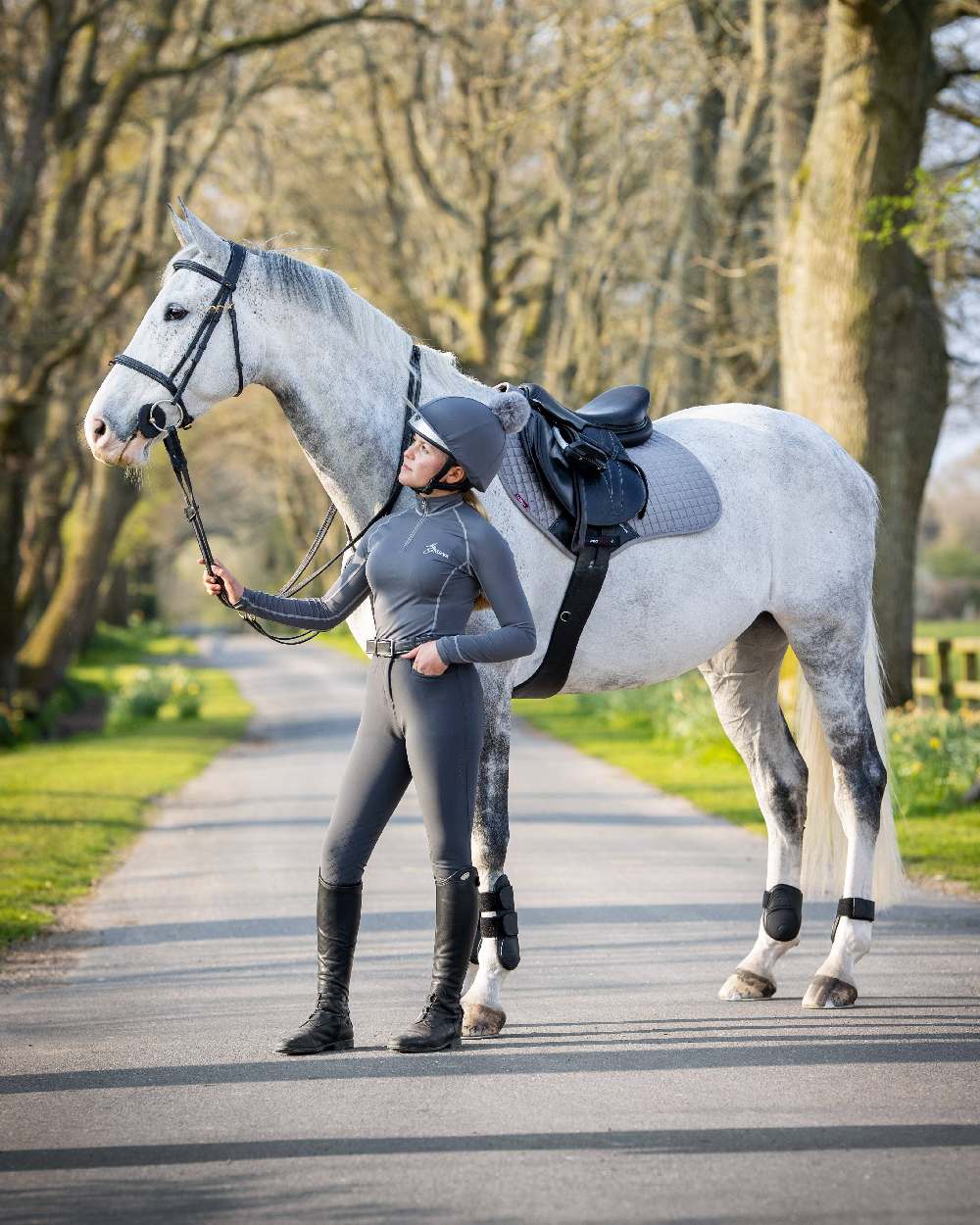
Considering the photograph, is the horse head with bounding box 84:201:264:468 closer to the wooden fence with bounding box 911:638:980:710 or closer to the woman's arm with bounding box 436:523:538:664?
the woman's arm with bounding box 436:523:538:664

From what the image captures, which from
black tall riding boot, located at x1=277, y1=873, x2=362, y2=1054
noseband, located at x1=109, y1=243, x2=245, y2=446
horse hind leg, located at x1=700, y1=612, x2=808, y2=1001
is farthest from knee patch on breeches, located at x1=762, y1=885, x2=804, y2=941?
noseband, located at x1=109, y1=243, x2=245, y2=446

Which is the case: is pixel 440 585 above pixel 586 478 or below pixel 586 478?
Answer: below

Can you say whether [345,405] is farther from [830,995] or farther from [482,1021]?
[830,995]

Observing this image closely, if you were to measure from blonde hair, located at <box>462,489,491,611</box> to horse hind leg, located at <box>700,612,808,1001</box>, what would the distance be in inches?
69.6

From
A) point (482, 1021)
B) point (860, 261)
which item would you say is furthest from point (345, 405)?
point (860, 261)

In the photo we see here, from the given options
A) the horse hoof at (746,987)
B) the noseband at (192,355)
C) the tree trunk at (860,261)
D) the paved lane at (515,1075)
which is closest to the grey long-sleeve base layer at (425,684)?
the noseband at (192,355)

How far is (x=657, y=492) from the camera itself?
6.01 m

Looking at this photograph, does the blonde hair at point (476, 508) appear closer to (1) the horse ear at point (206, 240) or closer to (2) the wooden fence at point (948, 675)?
(1) the horse ear at point (206, 240)

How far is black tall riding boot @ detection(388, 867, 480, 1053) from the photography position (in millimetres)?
5109

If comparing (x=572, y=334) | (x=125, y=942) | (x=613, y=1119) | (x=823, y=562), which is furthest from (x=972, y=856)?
(x=572, y=334)

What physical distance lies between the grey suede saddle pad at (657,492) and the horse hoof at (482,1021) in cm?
164

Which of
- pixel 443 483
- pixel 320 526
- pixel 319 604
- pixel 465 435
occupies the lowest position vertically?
pixel 319 604

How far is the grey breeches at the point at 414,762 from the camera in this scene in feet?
16.6

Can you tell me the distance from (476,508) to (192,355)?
107 centimetres
